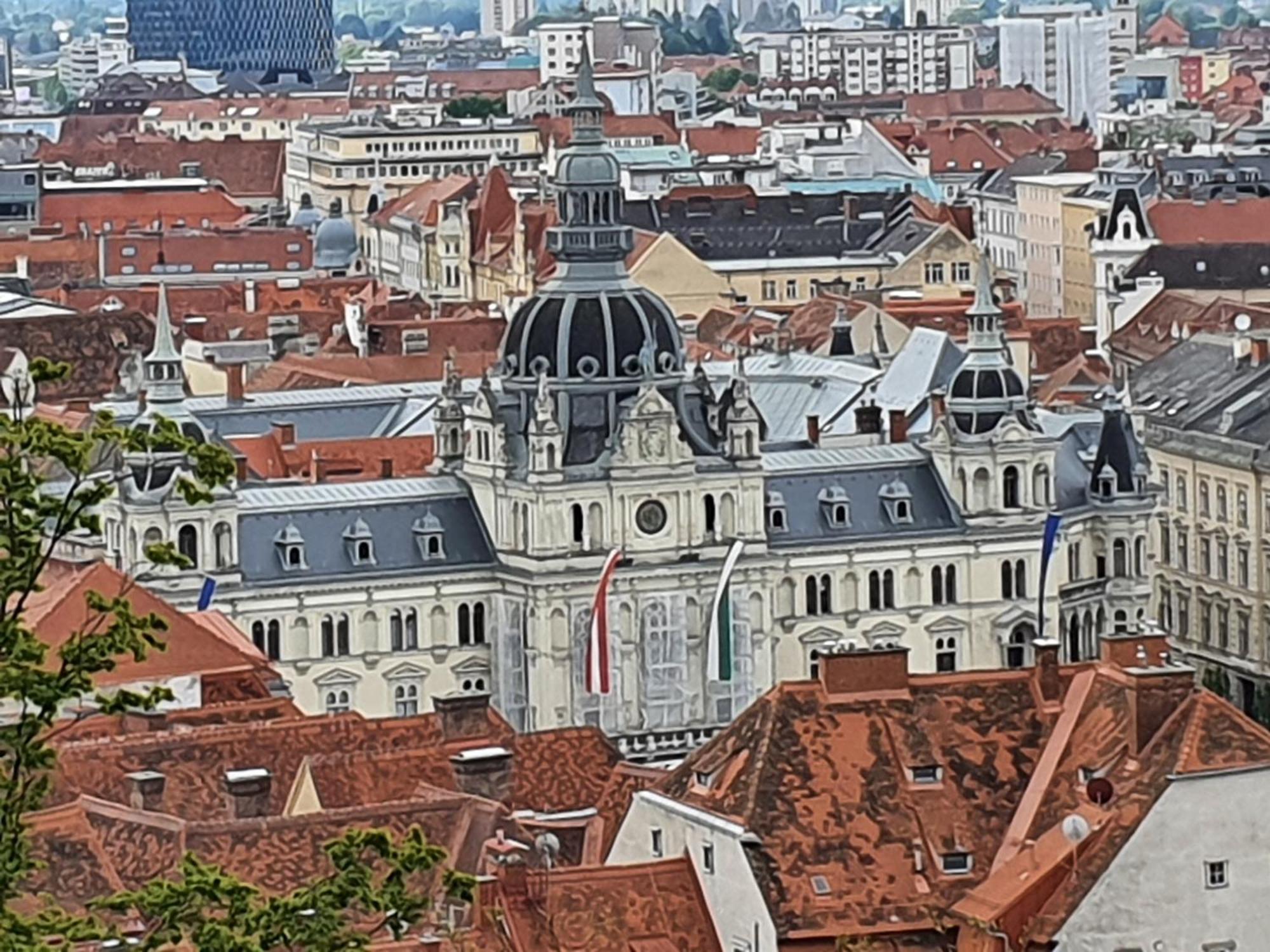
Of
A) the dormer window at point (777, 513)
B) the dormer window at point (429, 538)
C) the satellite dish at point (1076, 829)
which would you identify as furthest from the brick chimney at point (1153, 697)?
the dormer window at point (777, 513)

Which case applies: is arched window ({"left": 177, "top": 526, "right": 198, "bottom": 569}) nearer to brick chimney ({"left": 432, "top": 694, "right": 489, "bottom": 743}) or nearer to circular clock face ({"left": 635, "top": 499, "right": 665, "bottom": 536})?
circular clock face ({"left": 635, "top": 499, "right": 665, "bottom": 536})

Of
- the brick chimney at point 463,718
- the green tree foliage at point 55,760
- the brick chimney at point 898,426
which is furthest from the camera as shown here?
the brick chimney at point 898,426

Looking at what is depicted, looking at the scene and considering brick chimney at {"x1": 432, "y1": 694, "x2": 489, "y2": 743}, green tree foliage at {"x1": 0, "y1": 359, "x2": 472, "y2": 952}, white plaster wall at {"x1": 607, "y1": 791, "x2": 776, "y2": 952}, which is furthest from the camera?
brick chimney at {"x1": 432, "y1": 694, "x2": 489, "y2": 743}

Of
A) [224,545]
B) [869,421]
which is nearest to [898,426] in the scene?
[869,421]

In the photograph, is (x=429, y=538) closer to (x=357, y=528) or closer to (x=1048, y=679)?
(x=357, y=528)

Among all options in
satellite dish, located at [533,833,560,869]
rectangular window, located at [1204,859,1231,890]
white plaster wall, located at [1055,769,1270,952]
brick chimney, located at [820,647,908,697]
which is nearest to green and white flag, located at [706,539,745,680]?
satellite dish, located at [533,833,560,869]

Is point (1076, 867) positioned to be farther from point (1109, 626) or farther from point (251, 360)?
point (251, 360)

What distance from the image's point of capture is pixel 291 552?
374 feet

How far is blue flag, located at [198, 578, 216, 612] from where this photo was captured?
4385 inches

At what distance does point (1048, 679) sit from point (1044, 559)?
1934 inches

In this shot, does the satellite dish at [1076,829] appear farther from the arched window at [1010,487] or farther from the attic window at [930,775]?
the arched window at [1010,487]

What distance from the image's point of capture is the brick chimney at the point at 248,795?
7550 cm

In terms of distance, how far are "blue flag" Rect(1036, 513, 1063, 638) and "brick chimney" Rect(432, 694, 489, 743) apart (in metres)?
34.3

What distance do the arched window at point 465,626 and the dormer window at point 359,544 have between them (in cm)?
270
